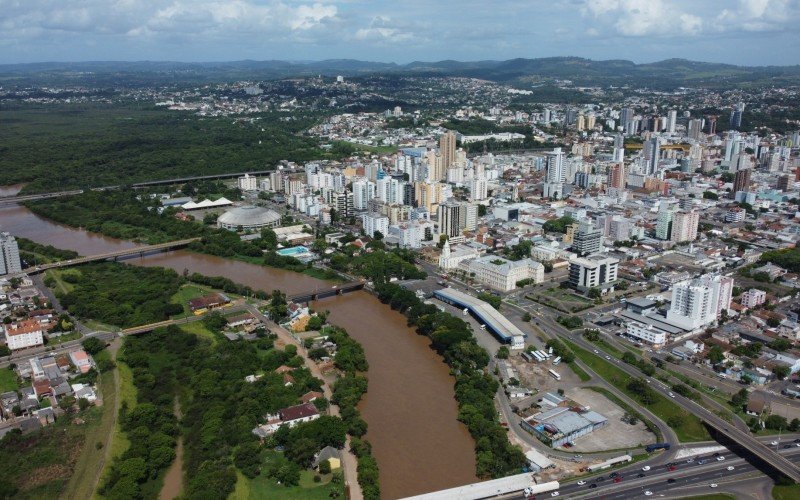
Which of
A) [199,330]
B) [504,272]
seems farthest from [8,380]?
[504,272]

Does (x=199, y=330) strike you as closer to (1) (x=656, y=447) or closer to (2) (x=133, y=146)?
(1) (x=656, y=447)

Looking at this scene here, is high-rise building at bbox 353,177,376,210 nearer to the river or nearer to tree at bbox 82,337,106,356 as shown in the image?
the river

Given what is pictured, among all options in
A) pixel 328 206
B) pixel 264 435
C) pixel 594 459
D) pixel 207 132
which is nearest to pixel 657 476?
pixel 594 459

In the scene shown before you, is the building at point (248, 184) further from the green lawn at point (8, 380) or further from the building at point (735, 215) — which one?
the building at point (735, 215)

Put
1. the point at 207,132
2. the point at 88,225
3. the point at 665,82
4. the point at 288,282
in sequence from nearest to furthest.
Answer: the point at 288,282 < the point at 88,225 < the point at 207,132 < the point at 665,82

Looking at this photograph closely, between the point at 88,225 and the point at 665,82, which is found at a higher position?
the point at 665,82

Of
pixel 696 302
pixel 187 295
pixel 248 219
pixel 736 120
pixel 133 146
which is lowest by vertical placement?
pixel 187 295

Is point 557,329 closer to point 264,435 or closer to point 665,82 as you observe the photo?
point 264,435
